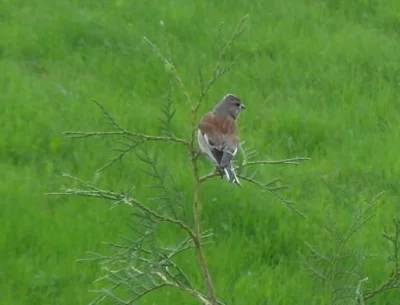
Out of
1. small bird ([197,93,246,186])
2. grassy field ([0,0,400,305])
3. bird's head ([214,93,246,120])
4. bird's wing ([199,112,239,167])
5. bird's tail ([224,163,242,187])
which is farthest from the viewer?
grassy field ([0,0,400,305])

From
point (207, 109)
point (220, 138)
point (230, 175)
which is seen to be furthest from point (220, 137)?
point (207, 109)

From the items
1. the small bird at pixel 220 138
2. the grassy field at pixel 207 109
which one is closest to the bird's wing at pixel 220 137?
the small bird at pixel 220 138

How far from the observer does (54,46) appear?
362 inches

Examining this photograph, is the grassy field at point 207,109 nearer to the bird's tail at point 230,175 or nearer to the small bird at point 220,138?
the small bird at point 220,138

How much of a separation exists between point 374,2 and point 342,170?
398 centimetres

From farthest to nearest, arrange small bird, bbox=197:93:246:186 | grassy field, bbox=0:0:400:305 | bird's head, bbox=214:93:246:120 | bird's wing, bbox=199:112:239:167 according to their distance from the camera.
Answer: grassy field, bbox=0:0:400:305, bird's head, bbox=214:93:246:120, bird's wing, bbox=199:112:239:167, small bird, bbox=197:93:246:186

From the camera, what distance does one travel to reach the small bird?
14.0 ft

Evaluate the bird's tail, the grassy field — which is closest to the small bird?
the bird's tail

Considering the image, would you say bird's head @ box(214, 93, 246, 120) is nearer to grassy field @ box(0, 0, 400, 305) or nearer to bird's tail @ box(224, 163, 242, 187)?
grassy field @ box(0, 0, 400, 305)

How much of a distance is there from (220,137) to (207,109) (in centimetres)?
356

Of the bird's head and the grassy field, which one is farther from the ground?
the bird's head

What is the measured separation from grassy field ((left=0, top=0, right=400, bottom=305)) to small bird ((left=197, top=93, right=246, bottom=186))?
105cm

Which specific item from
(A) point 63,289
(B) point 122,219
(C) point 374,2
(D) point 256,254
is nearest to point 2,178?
(B) point 122,219

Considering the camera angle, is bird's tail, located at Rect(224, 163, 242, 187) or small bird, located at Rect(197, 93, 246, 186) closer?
bird's tail, located at Rect(224, 163, 242, 187)
